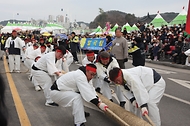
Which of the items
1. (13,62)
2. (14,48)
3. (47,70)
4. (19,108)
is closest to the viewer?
(19,108)

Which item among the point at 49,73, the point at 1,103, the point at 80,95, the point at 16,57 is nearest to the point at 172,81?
the point at 49,73

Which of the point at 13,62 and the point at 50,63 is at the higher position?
the point at 50,63

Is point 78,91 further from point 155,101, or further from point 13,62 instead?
point 13,62

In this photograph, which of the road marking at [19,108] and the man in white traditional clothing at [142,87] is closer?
the man in white traditional clothing at [142,87]

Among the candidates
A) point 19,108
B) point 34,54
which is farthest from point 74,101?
point 34,54

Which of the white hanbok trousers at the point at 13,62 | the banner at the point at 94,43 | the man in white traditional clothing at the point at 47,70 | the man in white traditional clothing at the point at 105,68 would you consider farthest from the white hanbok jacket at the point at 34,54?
the banner at the point at 94,43

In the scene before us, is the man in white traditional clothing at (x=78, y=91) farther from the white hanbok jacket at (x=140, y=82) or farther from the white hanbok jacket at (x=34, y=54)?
the white hanbok jacket at (x=34, y=54)

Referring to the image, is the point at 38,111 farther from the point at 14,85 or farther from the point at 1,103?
the point at 1,103

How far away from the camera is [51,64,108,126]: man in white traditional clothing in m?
5.00

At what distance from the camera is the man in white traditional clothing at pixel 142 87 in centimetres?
475

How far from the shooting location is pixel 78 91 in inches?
210

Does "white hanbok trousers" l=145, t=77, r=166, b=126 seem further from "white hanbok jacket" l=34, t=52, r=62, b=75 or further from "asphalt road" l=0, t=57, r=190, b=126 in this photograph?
"white hanbok jacket" l=34, t=52, r=62, b=75

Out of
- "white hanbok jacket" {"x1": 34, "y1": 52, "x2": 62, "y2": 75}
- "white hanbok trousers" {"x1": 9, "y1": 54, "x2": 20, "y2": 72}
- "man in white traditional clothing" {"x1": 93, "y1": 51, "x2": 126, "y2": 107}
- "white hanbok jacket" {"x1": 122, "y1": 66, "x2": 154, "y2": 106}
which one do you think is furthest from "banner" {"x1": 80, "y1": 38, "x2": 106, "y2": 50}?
"white hanbok jacket" {"x1": 122, "y1": 66, "x2": 154, "y2": 106}

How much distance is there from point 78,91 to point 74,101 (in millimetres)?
246
